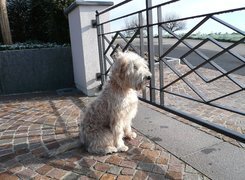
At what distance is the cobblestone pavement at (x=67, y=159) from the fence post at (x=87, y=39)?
1.76 metres

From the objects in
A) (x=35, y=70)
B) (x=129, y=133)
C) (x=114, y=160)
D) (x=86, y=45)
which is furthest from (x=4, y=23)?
(x=114, y=160)

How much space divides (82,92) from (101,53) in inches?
48.7

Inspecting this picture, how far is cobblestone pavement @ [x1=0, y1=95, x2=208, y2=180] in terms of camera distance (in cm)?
287

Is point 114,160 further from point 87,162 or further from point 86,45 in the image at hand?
point 86,45

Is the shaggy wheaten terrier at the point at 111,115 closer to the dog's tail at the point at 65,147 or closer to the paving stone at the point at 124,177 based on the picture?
the dog's tail at the point at 65,147

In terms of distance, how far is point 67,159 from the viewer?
3246 millimetres

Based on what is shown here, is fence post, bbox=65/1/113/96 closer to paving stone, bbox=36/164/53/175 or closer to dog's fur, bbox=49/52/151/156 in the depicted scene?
dog's fur, bbox=49/52/151/156

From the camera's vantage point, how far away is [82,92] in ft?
22.4

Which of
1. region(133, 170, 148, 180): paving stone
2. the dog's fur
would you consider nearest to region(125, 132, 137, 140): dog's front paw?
the dog's fur

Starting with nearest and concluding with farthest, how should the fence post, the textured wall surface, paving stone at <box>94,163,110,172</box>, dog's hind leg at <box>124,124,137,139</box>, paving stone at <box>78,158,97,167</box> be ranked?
1. paving stone at <box>94,163,110,172</box>
2. paving stone at <box>78,158,97,167</box>
3. dog's hind leg at <box>124,124,137,139</box>
4. the fence post
5. the textured wall surface

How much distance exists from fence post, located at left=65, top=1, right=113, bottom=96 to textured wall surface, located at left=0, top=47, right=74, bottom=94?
4.40 feet

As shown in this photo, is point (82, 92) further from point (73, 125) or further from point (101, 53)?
point (73, 125)

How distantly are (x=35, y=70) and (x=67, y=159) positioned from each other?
16.7ft

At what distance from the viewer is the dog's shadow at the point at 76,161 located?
9.59 feet
